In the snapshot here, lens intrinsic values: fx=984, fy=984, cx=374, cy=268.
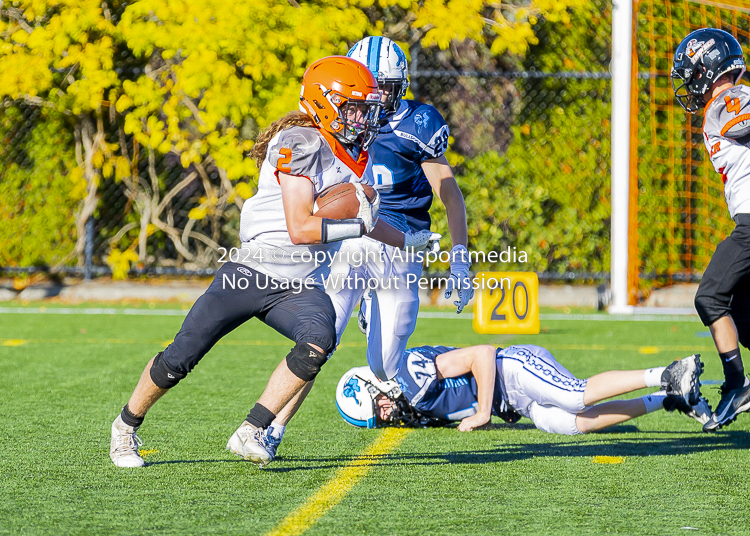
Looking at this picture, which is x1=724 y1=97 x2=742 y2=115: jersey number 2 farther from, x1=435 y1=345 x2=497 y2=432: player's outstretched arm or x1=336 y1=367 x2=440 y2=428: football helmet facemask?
x1=336 y1=367 x2=440 y2=428: football helmet facemask

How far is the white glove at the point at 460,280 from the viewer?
4.22m

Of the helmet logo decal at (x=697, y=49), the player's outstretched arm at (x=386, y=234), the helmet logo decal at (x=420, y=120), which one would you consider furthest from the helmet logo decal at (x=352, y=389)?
the helmet logo decal at (x=697, y=49)

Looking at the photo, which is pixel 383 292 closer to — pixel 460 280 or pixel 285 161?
pixel 460 280

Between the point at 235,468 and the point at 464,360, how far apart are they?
1.30m

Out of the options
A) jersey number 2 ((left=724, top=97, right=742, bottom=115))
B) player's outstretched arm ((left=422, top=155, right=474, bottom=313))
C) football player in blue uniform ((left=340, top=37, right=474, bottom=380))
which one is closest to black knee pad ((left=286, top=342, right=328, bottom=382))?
football player in blue uniform ((left=340, top=37, right=474, bottom=380))

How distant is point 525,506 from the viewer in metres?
3.26

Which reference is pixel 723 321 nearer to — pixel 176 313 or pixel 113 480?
pixel 113 480

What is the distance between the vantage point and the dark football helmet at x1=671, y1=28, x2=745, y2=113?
457 cm

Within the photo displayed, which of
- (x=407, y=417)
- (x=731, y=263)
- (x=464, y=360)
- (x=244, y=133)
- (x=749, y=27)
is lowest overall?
(x=407, y=417)

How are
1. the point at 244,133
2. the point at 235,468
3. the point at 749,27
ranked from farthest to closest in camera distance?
the point at 244,133 < the point at 749,27 < the point at 235,468

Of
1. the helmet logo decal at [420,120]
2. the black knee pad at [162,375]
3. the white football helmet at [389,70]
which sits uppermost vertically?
the white football helmet at [389,70]

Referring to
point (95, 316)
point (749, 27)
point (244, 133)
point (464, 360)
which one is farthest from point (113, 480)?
point (749, 27)

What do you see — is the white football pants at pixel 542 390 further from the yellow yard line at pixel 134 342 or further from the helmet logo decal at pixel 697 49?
the yellow yard line at pixel 134 342

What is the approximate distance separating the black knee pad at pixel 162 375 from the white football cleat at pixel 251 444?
0.99ft
